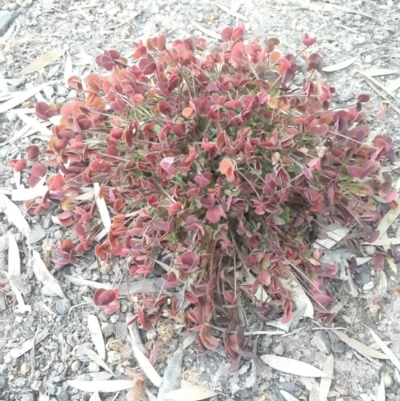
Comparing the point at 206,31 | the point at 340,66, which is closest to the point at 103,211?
the point at 206,31

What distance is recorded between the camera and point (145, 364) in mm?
1898

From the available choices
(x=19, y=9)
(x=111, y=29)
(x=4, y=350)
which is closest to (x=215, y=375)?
(x=4, y=350)

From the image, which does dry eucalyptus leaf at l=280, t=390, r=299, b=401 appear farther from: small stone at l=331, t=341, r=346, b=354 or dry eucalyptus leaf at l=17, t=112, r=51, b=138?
dry eucalyptus leaf at l=17, t=112, r=51, b=138

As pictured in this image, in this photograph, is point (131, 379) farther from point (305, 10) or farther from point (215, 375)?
point (305, 10)

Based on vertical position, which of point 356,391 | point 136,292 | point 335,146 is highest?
point 335,146

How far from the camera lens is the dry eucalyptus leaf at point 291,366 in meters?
1.88

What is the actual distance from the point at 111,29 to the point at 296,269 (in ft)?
4.69

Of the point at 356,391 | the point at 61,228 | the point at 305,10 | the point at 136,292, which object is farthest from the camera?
the point at 305,10

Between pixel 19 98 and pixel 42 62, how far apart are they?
209 millimetres

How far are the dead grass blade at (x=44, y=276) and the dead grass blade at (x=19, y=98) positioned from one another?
2.34 feet

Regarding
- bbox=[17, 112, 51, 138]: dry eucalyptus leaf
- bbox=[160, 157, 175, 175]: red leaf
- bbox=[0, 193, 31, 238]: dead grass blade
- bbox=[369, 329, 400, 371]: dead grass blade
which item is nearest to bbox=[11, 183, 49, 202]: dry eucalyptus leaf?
bbox=[0, 193, 31, 238]: dead grass blade

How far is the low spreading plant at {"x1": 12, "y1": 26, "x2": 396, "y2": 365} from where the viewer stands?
1.83 metres

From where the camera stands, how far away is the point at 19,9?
9.30 ft

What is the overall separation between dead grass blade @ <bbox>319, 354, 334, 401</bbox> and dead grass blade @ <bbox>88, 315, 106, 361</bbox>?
675mm
